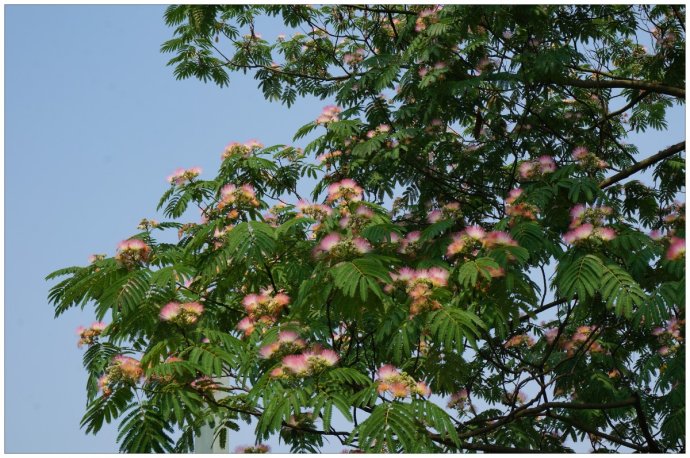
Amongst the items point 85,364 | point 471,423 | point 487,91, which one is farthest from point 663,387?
point 85,364

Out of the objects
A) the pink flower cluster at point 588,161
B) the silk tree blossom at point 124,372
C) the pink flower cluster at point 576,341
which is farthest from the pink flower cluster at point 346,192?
the pink flower cluster at point 576,341

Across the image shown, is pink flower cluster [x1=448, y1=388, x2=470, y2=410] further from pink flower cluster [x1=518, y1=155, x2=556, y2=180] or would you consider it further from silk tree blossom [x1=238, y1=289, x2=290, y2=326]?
silk tree blossom [x1=238, y1=289, x2=290, y2=326]

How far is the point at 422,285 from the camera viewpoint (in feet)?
13.8

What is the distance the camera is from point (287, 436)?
5598mm

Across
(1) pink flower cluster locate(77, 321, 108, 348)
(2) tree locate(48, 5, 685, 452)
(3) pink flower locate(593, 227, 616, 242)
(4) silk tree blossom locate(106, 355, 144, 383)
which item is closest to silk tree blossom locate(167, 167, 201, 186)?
(2) tree locate(48, 5, 685, 452)

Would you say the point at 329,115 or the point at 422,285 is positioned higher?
the point at 329,115

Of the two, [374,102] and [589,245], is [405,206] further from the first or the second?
[589,245]

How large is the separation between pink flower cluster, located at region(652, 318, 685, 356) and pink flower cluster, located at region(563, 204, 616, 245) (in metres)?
1.86

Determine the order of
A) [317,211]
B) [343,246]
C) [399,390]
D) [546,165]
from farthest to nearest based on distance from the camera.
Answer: [546,165] < [317,211] < [343,246] < [399,390]

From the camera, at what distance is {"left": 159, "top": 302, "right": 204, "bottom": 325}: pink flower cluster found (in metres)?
4.54

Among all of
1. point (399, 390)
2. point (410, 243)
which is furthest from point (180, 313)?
point (410, 243)

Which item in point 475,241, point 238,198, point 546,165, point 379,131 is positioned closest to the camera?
point 475,241

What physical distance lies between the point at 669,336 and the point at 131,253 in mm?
4164

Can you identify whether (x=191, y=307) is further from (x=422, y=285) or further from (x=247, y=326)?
(x=422, y=285)
